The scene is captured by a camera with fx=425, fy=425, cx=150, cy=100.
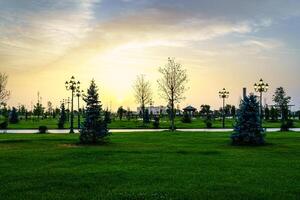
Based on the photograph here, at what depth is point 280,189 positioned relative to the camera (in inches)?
567

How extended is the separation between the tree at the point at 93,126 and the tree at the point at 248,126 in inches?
402

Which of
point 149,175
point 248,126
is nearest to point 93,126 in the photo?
point 248,126

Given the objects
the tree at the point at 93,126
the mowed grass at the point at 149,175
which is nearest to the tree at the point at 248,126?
the mowed grass at the point at 149,175

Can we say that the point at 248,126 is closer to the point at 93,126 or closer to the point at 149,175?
the point at 93,126

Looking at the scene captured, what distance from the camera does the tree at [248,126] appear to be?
106 feet

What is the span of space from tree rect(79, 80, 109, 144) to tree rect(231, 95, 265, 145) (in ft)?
33.5

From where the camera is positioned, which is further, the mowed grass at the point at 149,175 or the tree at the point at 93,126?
the tree at the point at 93,126

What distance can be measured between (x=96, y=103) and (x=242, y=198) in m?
23.1

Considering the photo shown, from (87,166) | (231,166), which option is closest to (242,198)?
(231,166)

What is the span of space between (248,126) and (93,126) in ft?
39.7

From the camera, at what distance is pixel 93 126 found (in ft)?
110

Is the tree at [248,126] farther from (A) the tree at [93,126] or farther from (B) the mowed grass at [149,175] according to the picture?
(A) the tree at [93,126]

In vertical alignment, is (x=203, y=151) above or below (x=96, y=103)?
below

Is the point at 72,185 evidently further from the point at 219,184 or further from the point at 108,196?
the point at 219,184
